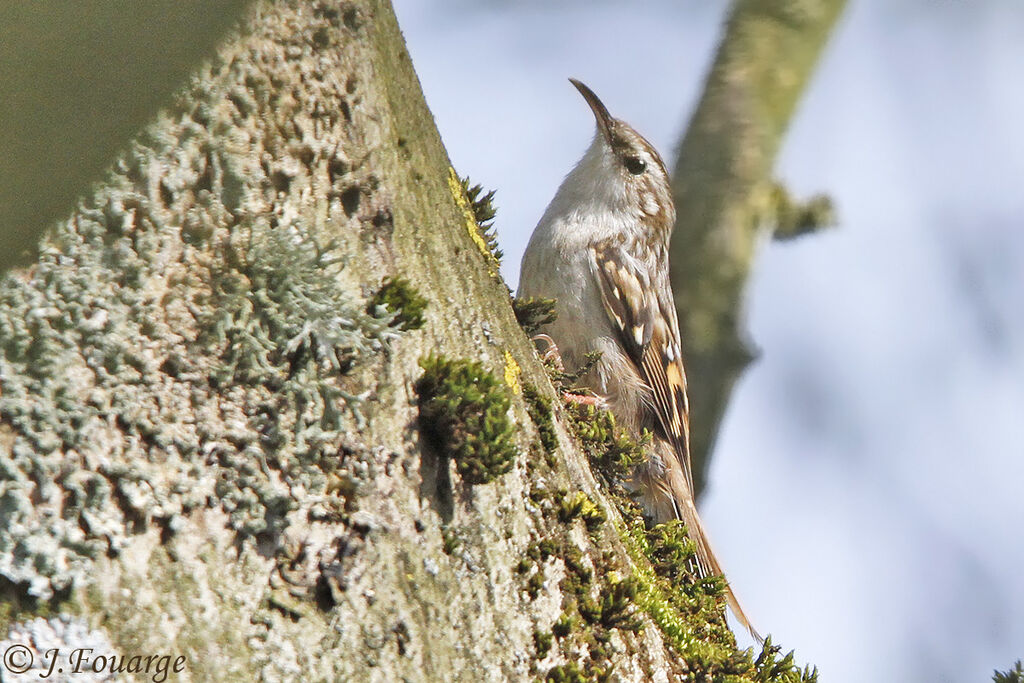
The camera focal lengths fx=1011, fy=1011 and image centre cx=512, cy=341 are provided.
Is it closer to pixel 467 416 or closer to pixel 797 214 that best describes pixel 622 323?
pixel 797 214

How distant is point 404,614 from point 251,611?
24cm

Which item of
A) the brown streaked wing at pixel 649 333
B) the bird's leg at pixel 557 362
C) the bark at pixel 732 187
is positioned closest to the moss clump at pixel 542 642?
the bird's leg at pixel 557 362

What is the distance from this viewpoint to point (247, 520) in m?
1.42

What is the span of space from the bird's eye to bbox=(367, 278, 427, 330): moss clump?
11.3 ft

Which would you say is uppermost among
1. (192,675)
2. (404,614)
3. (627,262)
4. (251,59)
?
(627,262)

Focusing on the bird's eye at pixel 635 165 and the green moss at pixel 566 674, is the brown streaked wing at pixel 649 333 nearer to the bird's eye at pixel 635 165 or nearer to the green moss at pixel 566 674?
the bird's eye at pixel 635 165

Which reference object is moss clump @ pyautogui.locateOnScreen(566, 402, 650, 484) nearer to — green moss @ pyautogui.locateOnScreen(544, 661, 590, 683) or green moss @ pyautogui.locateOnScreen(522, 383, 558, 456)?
green moss @ pyautogui.locateOnScreen(522, 383, 558, 456)

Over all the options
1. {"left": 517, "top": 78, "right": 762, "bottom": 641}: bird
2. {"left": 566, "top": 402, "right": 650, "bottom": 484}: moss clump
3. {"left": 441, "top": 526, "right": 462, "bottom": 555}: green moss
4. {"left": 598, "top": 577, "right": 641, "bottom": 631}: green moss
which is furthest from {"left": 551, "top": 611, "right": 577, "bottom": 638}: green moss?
{"left": 517, "top": 78, "right": 762, "bottom": 641}: bird

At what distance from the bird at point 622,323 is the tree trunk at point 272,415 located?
86.9 inches

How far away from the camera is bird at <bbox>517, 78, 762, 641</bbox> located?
4.04 m

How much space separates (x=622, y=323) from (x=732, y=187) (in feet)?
2.36

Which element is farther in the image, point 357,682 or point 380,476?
point 380,476

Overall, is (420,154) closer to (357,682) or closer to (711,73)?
(357,682)

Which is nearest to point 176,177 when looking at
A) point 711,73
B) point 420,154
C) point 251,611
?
point 420,154
